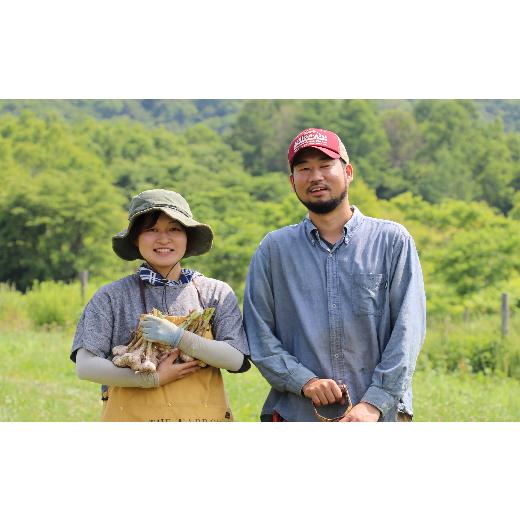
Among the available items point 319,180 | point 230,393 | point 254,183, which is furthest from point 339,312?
point 254,183

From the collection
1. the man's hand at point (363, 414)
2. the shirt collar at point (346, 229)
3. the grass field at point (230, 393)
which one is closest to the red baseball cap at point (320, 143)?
the shirt collar at point (346, 229)

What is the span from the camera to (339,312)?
9.24 feet

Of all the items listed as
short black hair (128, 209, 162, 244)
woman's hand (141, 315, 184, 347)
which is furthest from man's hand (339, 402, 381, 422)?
short black hair (128, 209, 162, 244)

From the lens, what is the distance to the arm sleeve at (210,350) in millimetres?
2729

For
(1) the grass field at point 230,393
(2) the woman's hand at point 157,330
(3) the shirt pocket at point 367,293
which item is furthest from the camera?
(1) the grass field at point 230,393

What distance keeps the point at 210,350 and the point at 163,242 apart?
15.7 inches

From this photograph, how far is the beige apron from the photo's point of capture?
279 cm

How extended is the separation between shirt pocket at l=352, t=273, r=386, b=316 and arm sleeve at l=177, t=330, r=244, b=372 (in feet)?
1.44

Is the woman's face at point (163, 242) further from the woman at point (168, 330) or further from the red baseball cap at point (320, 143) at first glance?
the red baseball cap at point (320, 143)

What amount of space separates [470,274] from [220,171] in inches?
498

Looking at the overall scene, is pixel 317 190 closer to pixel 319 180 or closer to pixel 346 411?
pixel 319 180

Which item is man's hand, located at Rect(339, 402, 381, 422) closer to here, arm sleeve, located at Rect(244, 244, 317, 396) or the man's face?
arm sleeve, located at Rect(244, 244, 317, 396)

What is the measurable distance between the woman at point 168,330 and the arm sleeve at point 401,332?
1.53ft

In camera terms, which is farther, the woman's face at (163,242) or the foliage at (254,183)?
the foliage at (254,183)
